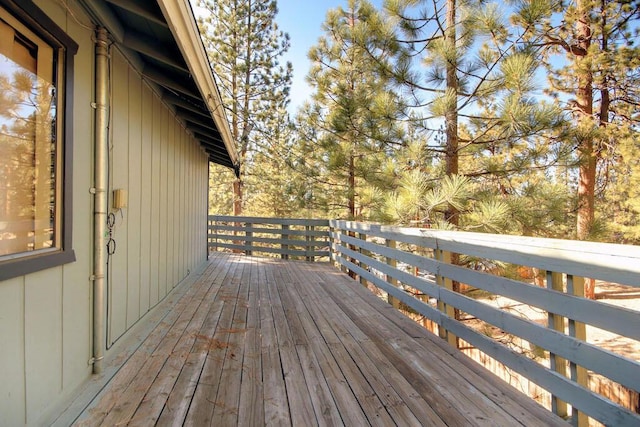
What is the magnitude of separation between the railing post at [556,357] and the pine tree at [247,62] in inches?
347

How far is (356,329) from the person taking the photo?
253cm

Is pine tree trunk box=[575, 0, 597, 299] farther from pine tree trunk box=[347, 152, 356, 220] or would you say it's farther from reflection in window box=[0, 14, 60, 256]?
reflection in window box=[0, 14, 60, 256]

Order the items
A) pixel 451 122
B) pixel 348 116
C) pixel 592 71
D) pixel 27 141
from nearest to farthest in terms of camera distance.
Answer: pixel 27 141
pixel 451 122
pixel 592 71
pixel 348 116

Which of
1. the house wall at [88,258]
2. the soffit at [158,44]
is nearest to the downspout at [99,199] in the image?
the house wall at [88,258]

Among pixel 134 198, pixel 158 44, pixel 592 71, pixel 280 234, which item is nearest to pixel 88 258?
pixel 134 198

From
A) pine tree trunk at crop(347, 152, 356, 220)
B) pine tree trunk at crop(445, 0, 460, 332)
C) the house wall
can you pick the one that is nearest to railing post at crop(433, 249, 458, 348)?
pine tree trunk at crop(445, 0, 460, 332)

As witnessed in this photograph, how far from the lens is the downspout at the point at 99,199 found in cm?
179

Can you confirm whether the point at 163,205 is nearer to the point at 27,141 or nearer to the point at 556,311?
the point at 27,141

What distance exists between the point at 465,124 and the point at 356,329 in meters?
4.06

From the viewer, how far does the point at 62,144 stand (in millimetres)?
1490

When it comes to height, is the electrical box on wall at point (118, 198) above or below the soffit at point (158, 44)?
below

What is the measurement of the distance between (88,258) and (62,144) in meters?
0.68

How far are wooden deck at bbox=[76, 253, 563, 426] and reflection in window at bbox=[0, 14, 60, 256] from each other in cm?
95

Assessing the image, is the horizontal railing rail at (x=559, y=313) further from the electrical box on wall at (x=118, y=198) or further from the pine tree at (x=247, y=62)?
the pine tree at (x=247, y=62)
